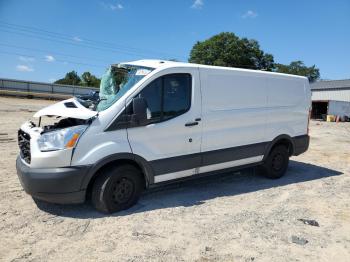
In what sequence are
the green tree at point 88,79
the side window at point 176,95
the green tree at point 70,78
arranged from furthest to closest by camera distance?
the green tree at point 70,78 → the green tree at point 88,79 → the side window at point 176,95

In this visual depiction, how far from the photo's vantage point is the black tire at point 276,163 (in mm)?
7344

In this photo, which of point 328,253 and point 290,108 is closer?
point 328,253

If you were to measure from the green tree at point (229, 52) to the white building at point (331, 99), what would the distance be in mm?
14829

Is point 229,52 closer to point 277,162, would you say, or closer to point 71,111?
point 277,162

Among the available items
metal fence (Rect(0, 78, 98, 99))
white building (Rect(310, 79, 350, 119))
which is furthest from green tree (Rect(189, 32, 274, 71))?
metal fence (Rect(0, 78, 98, 99))

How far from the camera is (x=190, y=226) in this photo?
4746 millimetres

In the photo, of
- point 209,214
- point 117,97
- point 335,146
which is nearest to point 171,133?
point 117,97

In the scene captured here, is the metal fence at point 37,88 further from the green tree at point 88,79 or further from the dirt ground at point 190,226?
the dirt ground at point 190,226

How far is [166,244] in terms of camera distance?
420cm

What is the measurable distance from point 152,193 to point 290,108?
3.59 m

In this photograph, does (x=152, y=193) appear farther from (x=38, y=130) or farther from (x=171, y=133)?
(x=38, y=130)

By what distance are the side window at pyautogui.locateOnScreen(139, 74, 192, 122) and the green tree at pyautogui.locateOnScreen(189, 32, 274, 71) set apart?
2176 inches

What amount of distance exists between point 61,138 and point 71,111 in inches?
22.0

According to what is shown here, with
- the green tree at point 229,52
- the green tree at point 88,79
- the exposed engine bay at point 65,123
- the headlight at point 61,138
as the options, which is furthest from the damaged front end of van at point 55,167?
the green tree at point 88,79
